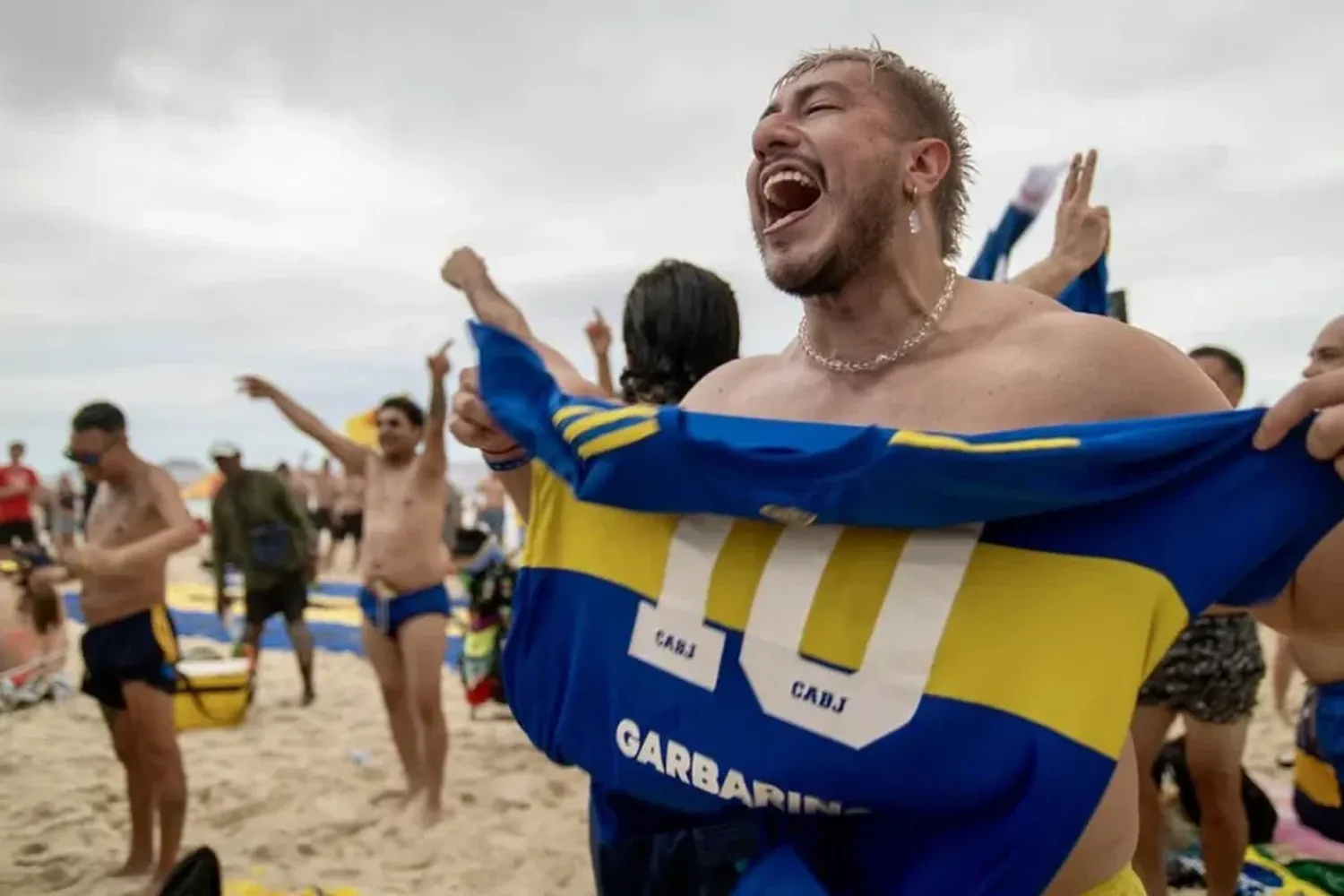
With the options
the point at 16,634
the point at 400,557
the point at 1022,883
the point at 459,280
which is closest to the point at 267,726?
the point at 16,634

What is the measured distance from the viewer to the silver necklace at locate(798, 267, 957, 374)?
1.36 metres

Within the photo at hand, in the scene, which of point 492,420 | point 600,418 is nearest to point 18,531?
point 492,420

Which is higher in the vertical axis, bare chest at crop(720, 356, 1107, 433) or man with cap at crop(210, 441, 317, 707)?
bare chest at crop(720, 356, 1107, 433)

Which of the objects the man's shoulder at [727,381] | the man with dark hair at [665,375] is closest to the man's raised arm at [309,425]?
the man with dark hair at [665,375]

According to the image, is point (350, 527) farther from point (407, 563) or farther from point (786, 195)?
point (786, 195)

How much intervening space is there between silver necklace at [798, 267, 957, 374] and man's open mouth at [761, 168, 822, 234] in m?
0.21

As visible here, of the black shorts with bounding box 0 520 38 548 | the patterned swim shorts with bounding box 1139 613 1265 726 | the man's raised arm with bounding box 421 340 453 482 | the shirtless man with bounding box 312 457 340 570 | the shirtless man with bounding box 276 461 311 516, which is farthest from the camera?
the shirtless man with bounding box 276 461 311 516

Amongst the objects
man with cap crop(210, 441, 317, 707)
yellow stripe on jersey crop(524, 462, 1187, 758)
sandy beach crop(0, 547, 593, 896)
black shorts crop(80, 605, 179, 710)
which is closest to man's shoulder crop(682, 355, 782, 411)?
yellow stripe on jersey crop(524, 462, 1187, 758)

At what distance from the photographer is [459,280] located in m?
1.74

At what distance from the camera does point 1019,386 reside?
1222 mm

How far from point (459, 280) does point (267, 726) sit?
5.43 m

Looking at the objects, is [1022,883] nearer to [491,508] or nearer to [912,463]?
[912,463]

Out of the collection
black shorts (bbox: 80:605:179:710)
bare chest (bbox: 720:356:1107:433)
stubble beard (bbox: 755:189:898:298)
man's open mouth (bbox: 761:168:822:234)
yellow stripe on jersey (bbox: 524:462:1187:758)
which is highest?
→ man's open mouth (bbox: 761:168:822:234)

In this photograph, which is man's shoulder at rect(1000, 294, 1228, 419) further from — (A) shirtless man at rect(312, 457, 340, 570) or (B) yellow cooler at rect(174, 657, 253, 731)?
(A) shirtless man at rect(312, 457, 340, 570)
